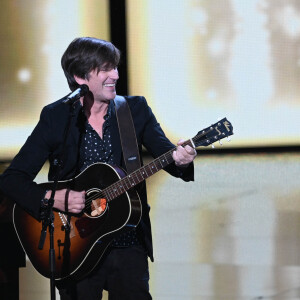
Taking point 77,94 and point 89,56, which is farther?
point 89,56

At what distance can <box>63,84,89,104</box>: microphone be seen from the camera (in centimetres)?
299

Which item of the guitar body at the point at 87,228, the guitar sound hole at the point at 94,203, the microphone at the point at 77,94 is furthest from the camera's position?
the guitar sound hole at the point at 94,203

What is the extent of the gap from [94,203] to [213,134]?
689 mm

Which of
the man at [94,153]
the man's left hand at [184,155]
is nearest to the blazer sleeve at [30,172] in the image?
the man at [94,153]

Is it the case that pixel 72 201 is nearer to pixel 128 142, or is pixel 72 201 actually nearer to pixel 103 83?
pixel 128 142

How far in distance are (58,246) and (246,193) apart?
1.72 meters

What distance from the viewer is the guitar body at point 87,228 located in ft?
10.2

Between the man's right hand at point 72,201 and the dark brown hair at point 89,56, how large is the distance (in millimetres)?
576

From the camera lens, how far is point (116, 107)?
3.27 meters

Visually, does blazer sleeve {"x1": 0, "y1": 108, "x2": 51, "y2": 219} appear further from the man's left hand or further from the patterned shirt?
the man's left hand

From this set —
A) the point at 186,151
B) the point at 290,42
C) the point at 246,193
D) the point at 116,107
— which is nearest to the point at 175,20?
the point at 290,42

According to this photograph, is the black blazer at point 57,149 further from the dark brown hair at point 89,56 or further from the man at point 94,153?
the dark brown hair at point 89,56

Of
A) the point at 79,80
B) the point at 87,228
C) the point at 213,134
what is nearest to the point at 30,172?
the point at 87,228

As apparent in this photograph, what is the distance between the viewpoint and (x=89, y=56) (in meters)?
3.18
